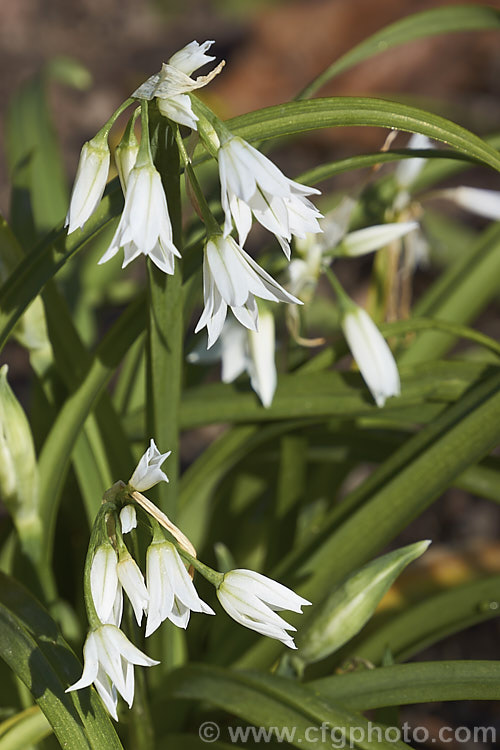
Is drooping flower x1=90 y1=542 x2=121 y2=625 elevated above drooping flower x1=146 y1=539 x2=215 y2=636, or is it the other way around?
drooping flower x1=90 y1=542 x2=121 y2=625

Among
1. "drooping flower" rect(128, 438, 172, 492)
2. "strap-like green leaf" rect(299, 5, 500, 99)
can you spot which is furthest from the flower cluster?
"strap-like green leaf" rect(299, 5, 500, 99)

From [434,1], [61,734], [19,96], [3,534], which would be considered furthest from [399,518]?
[434,1]

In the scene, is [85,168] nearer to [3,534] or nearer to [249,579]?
[249,579]

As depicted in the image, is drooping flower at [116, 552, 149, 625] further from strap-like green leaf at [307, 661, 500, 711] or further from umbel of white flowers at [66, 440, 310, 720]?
strap-like green leaf at [307, 661, 500, 711]

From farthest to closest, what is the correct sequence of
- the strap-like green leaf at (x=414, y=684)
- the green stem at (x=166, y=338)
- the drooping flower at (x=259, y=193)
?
the strap-like green leaf at (x=414, y=684) → the green stem at (x=166, y=338) → the drooping flower at (x=259, y=193)

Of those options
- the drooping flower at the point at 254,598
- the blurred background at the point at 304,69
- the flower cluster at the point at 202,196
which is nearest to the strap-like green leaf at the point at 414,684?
the drooping flower at the point at 254,598

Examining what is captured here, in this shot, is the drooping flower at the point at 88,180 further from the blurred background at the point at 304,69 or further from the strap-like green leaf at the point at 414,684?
A: the blurred background at the point at 304,69
